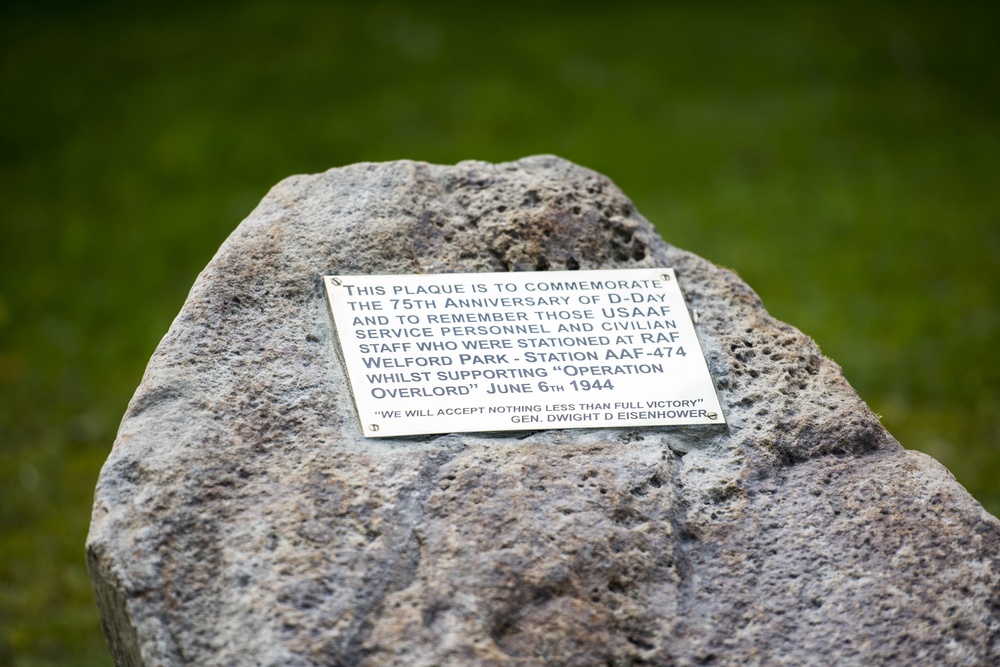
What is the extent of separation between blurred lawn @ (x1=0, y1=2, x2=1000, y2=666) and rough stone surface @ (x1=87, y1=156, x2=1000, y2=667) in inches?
74.8

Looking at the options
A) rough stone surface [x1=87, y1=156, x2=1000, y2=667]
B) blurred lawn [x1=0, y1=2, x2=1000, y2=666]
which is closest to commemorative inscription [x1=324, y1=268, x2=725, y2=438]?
rough stone surface [x1=87, y1=156, x2=1000, y2=667]

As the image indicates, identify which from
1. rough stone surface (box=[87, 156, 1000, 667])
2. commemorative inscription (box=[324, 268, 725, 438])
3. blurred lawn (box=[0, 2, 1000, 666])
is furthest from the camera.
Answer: blurred lawn (box=[0, 2, 1000, 666])

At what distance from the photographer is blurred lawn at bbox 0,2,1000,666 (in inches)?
187

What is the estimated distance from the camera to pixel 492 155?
20.8 feet

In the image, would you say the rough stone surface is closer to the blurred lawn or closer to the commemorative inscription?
the commemorative inscription

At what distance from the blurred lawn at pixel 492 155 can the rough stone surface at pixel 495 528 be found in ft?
6.23

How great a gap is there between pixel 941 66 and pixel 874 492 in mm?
6617

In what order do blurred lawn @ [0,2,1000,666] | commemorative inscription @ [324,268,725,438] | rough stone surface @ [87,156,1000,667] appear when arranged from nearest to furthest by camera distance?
rough stone surface @ [87,156,1000,667]
commemorative inscription @ [324,268,725,438]
blurred lawn @ [0,2,1000,666]

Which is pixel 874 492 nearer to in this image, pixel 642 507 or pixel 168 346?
pixel 642 507

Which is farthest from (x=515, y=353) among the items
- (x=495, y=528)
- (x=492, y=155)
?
(x=492, y=155)

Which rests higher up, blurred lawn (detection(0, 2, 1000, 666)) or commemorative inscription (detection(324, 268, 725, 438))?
blurred lawn (detection(0, 2, 1000, 666))

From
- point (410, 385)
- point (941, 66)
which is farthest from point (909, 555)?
point (941, 66)

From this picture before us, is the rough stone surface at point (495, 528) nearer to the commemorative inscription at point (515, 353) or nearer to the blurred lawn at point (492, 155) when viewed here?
the commemorative inscription at point (515, 353)

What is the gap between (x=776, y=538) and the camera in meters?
2.00
